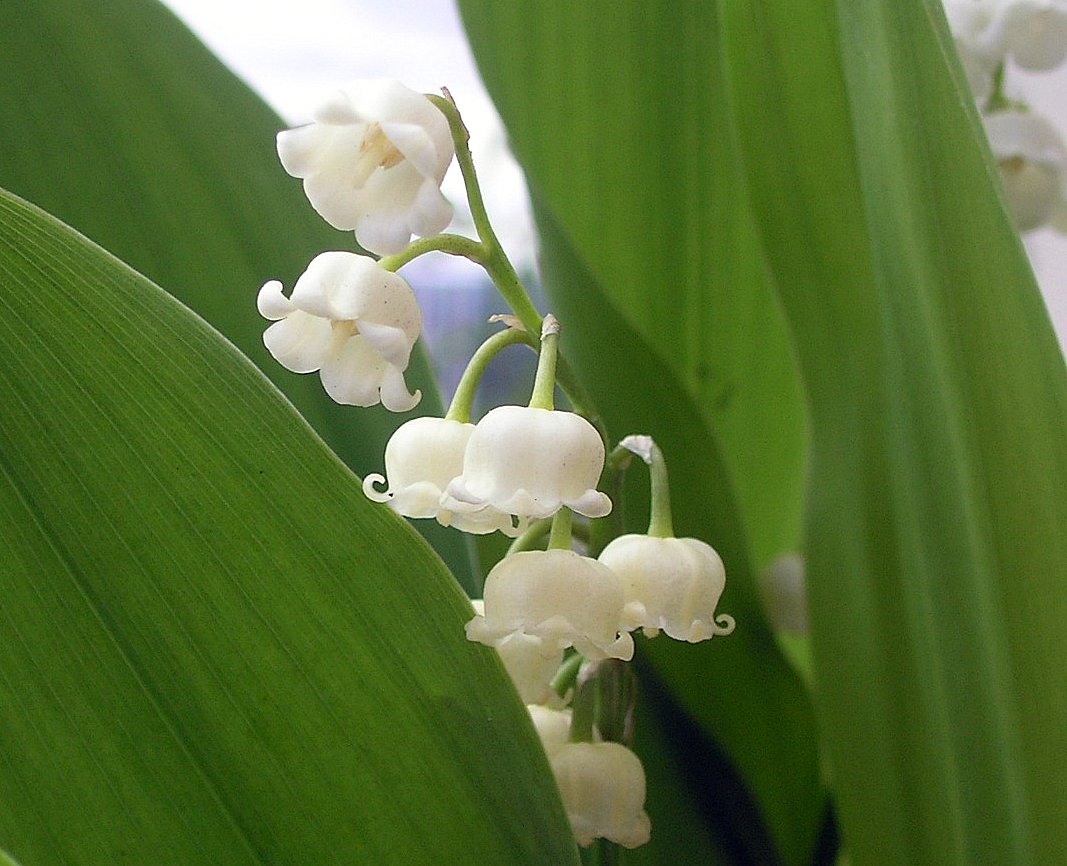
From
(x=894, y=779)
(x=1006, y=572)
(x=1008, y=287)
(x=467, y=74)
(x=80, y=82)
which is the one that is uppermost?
(x=467, y=74)

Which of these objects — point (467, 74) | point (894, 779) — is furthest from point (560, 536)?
point (467, 74)

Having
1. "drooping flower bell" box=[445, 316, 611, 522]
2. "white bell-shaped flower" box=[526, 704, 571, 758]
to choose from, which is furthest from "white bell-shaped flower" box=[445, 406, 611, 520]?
"white bell-shaped flower" box=[526, 704, 571, 758]

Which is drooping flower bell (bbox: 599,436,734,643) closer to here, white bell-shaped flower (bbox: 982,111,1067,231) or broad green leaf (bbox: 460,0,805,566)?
broad green leaf (bbox: 460,0,805,566)

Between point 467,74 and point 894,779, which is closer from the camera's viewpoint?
point 894,779

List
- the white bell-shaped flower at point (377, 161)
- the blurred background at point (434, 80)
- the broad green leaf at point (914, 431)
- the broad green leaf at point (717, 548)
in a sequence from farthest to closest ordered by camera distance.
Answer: the blurred background at point (434, 80), the broad green leaf at point (717, 548), the broad green leaf at point (914, 431), the white bell-shaped flower at point (377, 161)

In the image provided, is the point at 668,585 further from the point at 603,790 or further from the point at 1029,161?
the point at 1029,161

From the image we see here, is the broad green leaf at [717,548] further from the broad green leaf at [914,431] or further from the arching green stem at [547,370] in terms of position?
the arching green stem at [547,370]

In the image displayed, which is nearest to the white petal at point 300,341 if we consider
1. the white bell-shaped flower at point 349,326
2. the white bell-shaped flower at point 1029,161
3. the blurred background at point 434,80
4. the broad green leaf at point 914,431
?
the white bell-shaped flower at point 349,326

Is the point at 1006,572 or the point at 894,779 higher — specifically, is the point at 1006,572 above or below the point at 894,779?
above

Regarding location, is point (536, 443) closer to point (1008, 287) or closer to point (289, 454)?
point (289, 454)
